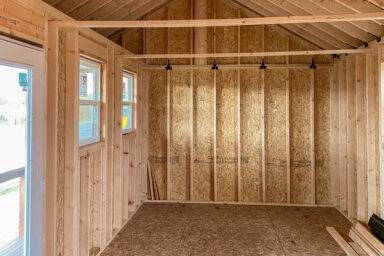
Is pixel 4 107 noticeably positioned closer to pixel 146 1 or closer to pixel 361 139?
pixel 146 1

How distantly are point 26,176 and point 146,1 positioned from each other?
3422 mm

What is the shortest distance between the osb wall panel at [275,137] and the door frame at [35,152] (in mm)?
4152

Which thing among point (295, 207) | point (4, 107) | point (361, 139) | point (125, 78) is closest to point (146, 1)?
point (125, 78)

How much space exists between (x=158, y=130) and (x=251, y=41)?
8.54 feet

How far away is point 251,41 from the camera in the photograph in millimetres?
5535

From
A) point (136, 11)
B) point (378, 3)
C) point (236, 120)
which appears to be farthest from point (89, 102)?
point (378, 3)

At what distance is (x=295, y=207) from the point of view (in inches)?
208

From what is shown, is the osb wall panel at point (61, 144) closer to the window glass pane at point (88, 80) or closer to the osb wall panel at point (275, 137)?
the window glass pane at point (88, 80)

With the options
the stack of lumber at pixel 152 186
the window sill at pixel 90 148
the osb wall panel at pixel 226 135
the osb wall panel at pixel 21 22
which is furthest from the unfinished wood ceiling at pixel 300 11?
the stack of lumber at pixel 152 186

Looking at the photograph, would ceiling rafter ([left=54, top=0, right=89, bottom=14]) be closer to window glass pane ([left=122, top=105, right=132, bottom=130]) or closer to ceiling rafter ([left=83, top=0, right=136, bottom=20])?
ceiling rafter ([left=83, top=0, right=136, bottom=20])

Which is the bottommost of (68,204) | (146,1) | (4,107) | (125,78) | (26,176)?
(68,204)

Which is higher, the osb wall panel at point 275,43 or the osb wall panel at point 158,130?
the osb wall panel at point 275,43

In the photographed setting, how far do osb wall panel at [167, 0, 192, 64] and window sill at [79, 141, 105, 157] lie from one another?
2.75 m

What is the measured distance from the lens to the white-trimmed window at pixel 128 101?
16.0 feet
